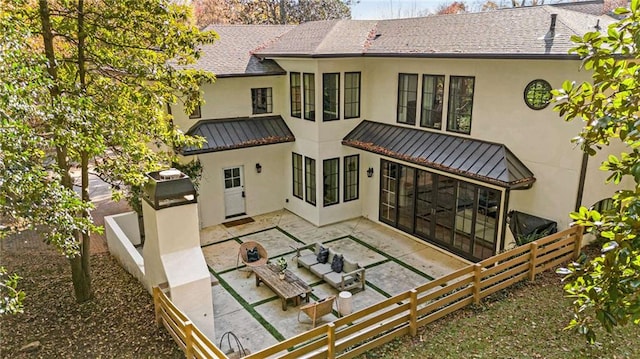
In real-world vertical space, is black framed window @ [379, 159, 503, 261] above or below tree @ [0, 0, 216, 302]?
below

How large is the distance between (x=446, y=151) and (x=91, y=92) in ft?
28.3

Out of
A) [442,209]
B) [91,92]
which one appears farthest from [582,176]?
[91,92]

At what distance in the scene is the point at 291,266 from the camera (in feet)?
39.6

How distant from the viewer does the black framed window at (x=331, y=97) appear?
1393cm

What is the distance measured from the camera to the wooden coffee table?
9.93 meters

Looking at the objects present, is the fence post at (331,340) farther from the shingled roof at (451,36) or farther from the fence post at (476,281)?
the shingled roof at (451,36)

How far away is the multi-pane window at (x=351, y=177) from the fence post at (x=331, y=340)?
8.45m

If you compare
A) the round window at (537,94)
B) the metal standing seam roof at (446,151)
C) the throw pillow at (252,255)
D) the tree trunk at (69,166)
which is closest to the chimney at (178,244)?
the tree trunk at (69,166)

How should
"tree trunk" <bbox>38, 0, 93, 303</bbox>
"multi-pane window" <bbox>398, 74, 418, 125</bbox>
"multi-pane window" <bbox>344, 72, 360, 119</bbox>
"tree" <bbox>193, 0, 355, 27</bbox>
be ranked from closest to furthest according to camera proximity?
1. "tree trunk" <bbox>38, 0, 93, 303</bbox>
2. "multi-pane window" <bbox>398, 74, 418, 125</bbox>
3. "multi-pane window" <bbox>344, 72, 360, 119</bbox>
4. "tree" <bbox>193, 0, 355, 27</bbox>

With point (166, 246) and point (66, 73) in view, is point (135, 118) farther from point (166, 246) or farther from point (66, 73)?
point (166, 246)

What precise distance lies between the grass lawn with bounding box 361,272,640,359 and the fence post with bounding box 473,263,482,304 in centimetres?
18

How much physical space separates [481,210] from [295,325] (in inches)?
222

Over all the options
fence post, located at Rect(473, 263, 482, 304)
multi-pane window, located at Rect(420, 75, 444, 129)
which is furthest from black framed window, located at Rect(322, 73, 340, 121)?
fence post, located at Rect(473, 263, 482, 304)

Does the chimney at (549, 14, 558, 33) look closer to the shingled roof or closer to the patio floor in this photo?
the shingled roof
